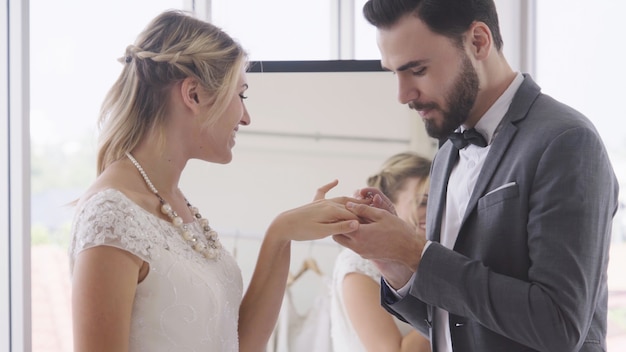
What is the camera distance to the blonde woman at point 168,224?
1482 millimetres

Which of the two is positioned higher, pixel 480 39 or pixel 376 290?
pixel 480 39

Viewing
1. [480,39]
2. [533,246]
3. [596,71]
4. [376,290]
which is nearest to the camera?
[533,246]

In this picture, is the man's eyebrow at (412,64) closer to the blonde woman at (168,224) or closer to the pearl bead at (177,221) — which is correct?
the blonde woman at (168,224)

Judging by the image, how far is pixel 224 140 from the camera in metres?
1.80

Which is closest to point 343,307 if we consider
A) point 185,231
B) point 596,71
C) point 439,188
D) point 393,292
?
point 393,292

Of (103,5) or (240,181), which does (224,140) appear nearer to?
(240,181)

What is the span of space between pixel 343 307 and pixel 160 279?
3.47 feet

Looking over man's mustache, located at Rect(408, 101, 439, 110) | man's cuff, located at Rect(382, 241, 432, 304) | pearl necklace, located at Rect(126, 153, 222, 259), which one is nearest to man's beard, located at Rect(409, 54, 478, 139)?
man's mustache, located at Rect(408, 101, 439, 110)

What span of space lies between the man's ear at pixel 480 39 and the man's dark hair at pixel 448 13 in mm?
14

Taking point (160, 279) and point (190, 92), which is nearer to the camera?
point (160, 279)

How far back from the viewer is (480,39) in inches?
68.6

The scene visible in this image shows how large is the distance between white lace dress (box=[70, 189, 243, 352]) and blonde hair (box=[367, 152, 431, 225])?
3.24 ft

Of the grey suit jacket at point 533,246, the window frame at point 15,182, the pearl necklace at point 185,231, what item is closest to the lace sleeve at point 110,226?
the pearl necklace at point 185,231

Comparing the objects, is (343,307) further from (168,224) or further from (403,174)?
(168,224)
